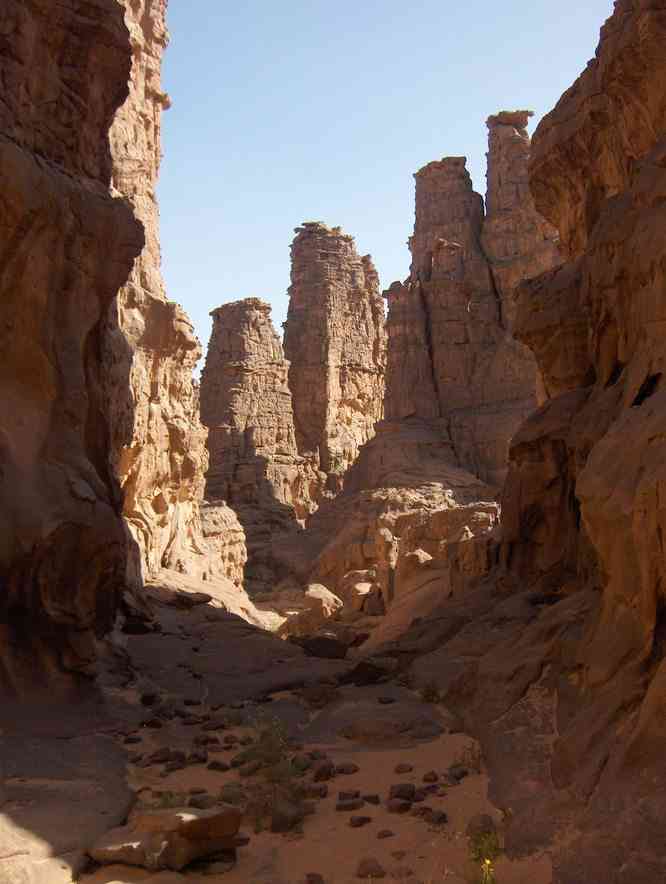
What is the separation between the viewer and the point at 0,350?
9.71 m

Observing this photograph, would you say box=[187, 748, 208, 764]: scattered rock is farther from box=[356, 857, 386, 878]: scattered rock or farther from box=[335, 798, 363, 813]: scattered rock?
box=[356, 857, 386, 878]: scattered rock

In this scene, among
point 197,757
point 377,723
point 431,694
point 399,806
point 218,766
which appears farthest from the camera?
point 431,694

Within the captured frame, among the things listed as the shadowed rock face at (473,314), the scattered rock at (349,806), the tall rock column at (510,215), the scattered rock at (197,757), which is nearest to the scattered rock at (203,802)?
the scattered rock at (349,806)

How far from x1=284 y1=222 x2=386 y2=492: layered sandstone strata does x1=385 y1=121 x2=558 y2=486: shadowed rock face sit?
6.62m

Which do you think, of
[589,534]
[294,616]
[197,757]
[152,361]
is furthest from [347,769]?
[294,616]

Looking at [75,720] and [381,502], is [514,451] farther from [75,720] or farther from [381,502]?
[381,502]

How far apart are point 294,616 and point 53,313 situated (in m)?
16.1

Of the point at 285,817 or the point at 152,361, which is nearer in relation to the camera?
the point at 285,817

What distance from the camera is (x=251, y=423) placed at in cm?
4128

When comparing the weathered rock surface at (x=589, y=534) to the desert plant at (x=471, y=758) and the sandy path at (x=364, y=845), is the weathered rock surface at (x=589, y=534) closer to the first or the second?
the desert plant at (x=471, y=758)

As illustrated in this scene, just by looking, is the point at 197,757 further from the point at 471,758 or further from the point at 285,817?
the point at 471,758

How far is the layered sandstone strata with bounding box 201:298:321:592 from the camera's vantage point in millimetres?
40469

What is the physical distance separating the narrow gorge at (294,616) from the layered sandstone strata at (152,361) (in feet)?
0.35

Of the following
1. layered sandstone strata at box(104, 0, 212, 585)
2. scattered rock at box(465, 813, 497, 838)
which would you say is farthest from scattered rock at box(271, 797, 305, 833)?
layered sandstone strata at box(104, 0, 212, 585)
